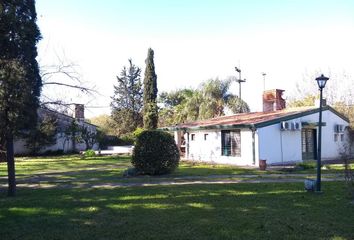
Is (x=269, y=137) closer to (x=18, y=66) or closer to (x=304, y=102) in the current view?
(x=18, y=66)

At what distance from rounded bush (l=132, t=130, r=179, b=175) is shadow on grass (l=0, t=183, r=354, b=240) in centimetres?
584

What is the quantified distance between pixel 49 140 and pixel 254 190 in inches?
1369


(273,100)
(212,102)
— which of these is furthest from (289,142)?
(212,102)

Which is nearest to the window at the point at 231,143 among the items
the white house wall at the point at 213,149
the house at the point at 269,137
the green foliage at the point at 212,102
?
the house at the point at 269,137

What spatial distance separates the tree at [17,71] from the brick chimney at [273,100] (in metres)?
21.4

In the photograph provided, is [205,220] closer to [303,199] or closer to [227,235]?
[227,235]

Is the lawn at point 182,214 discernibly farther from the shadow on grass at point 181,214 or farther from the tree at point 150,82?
the tree at point 150,82

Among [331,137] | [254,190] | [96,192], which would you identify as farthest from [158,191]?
[331,137]

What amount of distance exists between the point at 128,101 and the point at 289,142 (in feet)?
149

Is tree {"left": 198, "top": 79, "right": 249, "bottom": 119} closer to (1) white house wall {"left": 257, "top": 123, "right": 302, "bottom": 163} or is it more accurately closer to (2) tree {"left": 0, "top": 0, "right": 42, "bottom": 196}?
(1) white house wall {"left": 257, "top": 123, "right": 302, "bottom": 163}

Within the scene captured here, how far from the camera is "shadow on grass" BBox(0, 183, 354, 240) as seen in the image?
7.38m

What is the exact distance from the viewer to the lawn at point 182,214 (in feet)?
24.2

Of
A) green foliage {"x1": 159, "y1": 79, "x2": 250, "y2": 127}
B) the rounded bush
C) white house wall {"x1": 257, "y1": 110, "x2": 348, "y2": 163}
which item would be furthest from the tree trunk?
green foliage {"x1": 159, "y1": 79, "x2": 250, "y2": 127}

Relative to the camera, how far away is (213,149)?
28.9 meters
